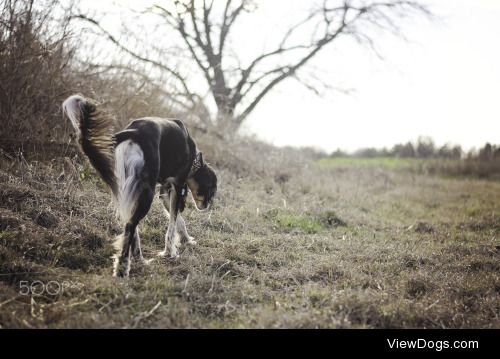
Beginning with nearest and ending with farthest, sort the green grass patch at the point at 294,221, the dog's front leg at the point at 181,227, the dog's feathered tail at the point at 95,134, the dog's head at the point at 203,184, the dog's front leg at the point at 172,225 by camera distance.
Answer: the dog's feathered tail at the point at 95,134
the dog's front leg at the point at 172,225
the dog's front leg at the point at 181,227
the dog's head at the point at 203,184
the green grass patch at the point at 294,221

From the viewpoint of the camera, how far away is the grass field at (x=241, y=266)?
3537 millimetres

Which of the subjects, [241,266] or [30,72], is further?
[30,72]

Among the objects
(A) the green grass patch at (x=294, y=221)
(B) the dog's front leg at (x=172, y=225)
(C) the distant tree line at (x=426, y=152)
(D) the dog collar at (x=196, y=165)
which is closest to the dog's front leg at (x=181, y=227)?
(B) the dog's front leg at (x=172, y=225)

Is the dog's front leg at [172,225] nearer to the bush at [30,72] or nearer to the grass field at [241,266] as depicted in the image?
the grass field at [241,266]

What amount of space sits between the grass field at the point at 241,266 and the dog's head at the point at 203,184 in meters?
0.38

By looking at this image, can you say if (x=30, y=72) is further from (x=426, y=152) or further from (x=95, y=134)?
(x=426, y=152)

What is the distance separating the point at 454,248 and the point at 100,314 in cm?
441

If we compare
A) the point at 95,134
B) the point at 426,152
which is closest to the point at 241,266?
the point at 95,134

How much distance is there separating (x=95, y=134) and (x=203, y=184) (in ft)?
6.37

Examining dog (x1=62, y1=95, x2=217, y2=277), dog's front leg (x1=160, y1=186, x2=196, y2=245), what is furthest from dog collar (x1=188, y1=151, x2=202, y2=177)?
dog (x1=62, y1=95, x2=217, y2=277)

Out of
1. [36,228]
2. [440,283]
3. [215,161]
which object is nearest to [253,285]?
[440,283]

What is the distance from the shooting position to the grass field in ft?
11.6

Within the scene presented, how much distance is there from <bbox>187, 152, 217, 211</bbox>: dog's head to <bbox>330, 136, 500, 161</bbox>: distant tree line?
13.5 m

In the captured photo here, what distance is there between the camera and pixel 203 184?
5.91 meters
